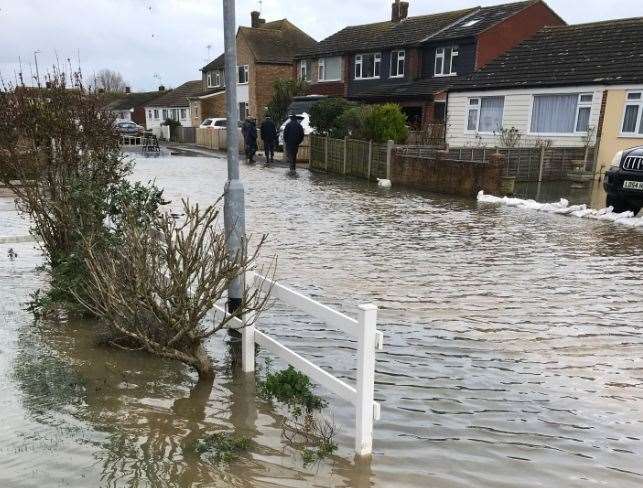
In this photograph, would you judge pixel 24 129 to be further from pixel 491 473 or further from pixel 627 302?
pixel 627 302

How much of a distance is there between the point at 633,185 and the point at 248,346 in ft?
33.4

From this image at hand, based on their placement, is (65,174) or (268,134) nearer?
(65,174)

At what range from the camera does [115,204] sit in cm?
641

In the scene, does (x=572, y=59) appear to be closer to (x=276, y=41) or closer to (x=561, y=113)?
(x=561, y=113)

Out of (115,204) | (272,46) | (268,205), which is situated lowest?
(268,205)

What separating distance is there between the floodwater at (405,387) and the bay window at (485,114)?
51.4ft

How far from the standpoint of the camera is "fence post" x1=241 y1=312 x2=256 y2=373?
5105 mm

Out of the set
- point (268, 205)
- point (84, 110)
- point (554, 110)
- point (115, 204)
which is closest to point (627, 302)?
point (115, 204)

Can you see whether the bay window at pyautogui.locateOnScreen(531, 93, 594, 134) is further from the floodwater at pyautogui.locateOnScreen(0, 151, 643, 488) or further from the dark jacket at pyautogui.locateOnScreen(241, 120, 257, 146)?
the floodwater at pyautogui.locateOnScreen(0, 151, 643, 488)

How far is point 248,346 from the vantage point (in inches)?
203

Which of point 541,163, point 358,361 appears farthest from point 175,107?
point 358,361

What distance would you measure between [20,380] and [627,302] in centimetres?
687

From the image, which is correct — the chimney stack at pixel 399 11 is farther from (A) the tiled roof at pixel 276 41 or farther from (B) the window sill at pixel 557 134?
(B) the window sill at pixel 557 134

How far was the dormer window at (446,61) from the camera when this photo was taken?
31.0 metres
